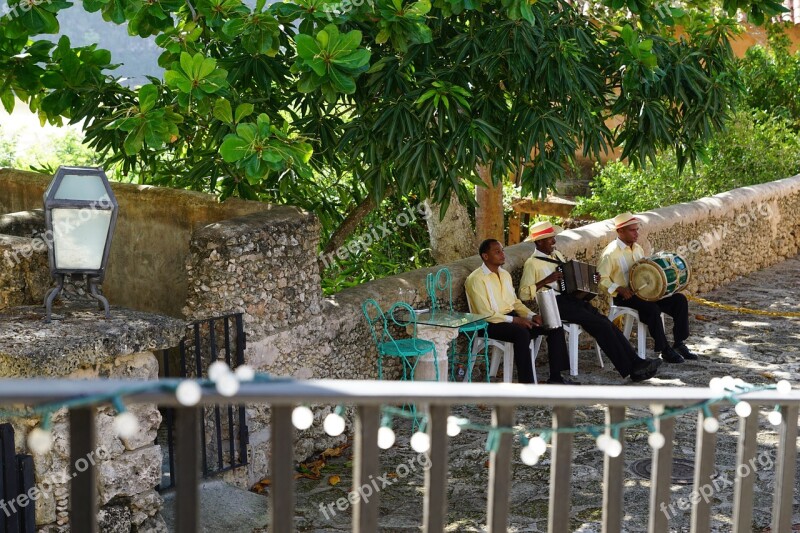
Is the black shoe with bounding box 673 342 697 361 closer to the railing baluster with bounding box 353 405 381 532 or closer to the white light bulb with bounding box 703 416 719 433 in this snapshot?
the white light bulb with bounding box 703 416 719 433

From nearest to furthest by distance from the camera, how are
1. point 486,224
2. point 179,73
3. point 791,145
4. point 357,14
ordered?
point 179,73, point 357,14, point 486,224, point 791,145

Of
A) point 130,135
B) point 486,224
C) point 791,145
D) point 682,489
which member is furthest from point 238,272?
point 791,145

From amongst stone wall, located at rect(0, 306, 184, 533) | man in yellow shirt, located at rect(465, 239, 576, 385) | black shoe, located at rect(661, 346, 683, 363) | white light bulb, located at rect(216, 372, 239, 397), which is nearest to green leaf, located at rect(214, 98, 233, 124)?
stone wall, located at rect(0, 306, 184, 533)

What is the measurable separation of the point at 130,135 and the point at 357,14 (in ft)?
5.47

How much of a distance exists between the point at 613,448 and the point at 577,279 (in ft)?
23.1

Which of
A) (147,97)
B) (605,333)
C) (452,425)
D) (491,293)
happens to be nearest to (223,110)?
(147,97)

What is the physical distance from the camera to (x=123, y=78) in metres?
7.28

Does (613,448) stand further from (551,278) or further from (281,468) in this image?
(551,278)

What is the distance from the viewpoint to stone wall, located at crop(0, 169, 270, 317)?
7449 mm

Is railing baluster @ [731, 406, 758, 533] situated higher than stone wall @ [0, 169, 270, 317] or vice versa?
stone wall @ [0, 169, 270, 317]

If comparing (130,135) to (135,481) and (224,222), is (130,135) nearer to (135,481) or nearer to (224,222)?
(224,222)

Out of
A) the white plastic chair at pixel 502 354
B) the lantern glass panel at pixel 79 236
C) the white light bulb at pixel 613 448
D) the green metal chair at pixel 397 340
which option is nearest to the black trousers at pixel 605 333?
the white plastic chair at pixel 502 354

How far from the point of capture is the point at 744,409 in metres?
2.23

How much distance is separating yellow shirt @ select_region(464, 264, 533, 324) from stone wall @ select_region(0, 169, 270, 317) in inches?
81.1
